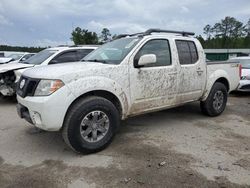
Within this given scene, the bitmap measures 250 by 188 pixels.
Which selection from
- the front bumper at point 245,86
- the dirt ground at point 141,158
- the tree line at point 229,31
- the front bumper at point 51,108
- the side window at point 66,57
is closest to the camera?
the dirt ground at point 141,158

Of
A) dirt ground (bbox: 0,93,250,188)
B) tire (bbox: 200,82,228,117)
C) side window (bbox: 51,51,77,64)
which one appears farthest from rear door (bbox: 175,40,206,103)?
side window (bbox: 51,51,77,64)

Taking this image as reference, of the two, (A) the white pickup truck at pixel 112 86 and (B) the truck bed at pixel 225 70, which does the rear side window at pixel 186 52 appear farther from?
(B) the truck bed at pixel 225 70

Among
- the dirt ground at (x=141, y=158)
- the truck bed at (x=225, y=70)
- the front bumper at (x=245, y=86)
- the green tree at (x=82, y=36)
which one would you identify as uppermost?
the green tree at (x=82, y=36)

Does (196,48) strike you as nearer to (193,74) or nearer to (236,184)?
(193,74)

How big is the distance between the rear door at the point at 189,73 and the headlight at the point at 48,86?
2.46 metres

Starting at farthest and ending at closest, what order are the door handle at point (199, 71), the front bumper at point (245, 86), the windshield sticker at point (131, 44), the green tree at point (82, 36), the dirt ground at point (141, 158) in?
the green tree at point (82, 36) → the front bumper at point (245, 86) → the door handle at point (199, 71) → the windshield sticker at point (131, 44) → the dirt ground at point (141, 158)

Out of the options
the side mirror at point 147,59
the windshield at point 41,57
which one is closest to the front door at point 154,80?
the side mirror at point 147,59

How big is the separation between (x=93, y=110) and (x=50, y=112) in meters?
0.64

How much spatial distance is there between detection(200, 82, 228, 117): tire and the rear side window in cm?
99

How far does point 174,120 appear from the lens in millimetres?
5910

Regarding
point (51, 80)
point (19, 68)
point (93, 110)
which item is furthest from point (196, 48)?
point (19, 68)

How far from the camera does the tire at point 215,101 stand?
597 cm

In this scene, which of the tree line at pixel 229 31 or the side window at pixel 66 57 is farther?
the tree line at pixel 229 31

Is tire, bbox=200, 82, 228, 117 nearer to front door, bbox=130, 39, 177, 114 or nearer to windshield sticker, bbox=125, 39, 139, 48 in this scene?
front door, bbox=130, 39, 177, 114
